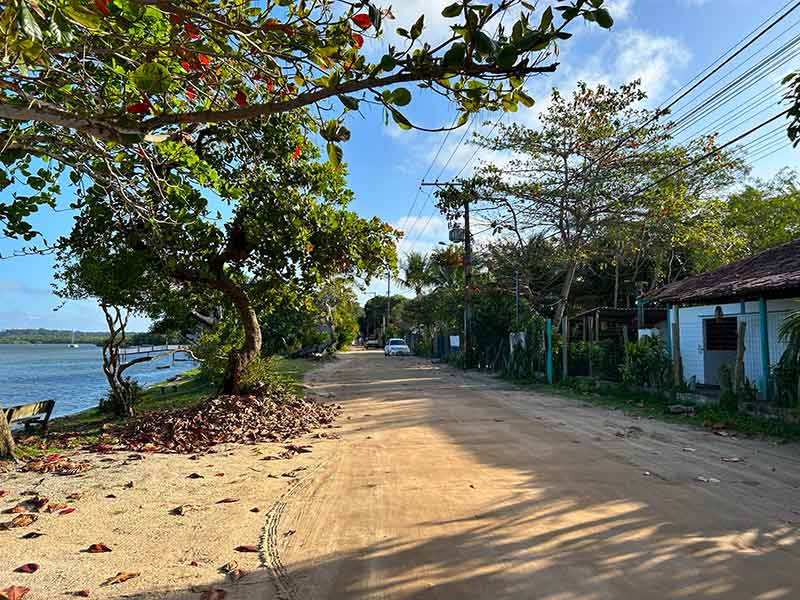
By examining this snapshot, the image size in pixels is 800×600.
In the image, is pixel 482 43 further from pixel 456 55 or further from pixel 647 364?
pixel 647 364

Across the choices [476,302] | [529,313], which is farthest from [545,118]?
[476,302]

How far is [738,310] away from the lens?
46.8ft

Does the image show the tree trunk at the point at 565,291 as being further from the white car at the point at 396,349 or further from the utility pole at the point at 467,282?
the white car at the point at 396,349

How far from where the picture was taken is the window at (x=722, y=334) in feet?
47.8

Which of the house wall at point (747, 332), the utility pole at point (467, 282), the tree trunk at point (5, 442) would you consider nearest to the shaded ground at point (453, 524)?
the tree trunk at point (5, 442)

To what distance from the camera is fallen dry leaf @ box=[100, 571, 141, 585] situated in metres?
3.73

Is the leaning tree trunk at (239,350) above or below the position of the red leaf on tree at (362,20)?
below

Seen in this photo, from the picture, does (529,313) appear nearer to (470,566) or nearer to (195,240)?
(195,240)

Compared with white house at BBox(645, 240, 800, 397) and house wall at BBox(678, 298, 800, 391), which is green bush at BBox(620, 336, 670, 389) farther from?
house wall at BBox(678, 298, 800, 391)

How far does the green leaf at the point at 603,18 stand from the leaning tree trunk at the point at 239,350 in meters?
9.62

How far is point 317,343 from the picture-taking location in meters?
39.4

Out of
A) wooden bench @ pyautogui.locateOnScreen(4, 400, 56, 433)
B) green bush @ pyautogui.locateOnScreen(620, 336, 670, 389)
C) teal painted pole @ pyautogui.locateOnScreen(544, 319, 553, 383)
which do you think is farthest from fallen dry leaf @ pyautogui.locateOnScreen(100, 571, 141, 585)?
teal painted pole @ pyautogui.locateOnScreen(544, 319, 553, 383)

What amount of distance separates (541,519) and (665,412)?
27.5ft

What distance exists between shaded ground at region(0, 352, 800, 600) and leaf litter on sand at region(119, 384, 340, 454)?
0.96 metres
